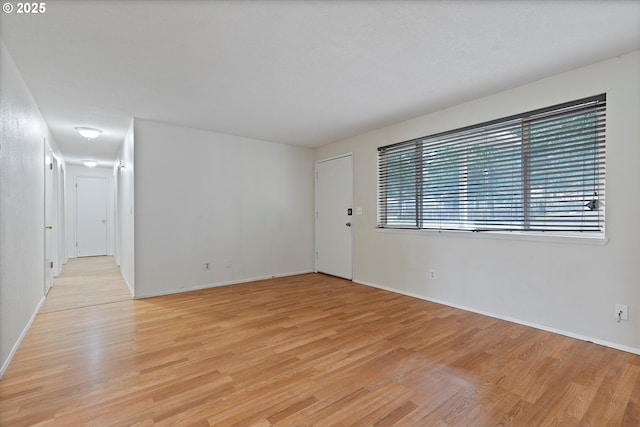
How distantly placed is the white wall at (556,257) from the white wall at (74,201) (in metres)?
8.03

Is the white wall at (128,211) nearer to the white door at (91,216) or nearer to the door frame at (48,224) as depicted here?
the door frame at (48,224)

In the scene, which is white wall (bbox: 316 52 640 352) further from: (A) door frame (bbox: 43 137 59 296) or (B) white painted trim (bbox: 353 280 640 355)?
(A) door frame (bbox: 43 137 59 296)

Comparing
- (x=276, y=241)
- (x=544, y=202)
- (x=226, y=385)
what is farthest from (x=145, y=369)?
(x=544, y=202)

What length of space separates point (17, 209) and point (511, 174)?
4716 mm

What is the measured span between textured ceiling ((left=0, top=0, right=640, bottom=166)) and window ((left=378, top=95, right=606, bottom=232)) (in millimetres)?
457

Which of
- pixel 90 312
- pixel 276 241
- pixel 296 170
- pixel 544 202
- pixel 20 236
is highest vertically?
pixel 296 170

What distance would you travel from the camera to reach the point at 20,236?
8.84ft

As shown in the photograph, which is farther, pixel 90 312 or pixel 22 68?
pixel 90 312

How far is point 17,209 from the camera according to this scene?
2592 mm

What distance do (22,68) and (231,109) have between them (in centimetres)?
187

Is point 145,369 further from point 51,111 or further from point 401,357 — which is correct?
point 51,111

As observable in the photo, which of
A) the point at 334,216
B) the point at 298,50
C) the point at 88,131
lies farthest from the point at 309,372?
the point at 88,131

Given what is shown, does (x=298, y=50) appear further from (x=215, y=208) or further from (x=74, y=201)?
(x=74, y=201)

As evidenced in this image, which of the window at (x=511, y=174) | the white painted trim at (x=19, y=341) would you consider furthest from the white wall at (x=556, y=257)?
the white painted trim at (x=19, y=341)
